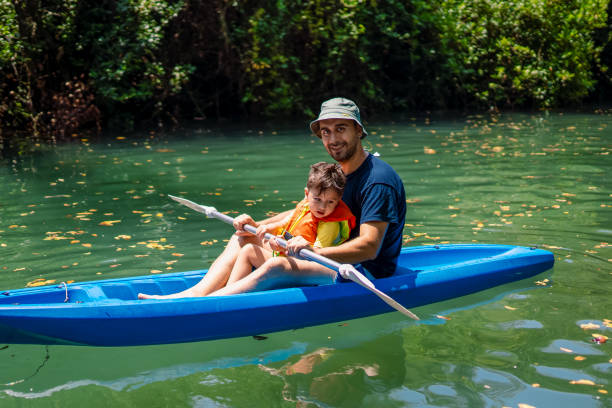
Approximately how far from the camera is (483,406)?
3.32 meters

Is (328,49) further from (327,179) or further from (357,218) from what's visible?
(327,179)

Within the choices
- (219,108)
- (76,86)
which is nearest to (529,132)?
(219,108)

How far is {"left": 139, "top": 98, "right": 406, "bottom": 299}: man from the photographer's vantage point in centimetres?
414

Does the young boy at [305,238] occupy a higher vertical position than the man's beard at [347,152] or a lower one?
lower

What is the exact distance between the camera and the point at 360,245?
4129 mm

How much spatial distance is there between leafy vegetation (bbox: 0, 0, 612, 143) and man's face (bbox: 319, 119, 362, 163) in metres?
12.2

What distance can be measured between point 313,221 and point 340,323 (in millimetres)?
742

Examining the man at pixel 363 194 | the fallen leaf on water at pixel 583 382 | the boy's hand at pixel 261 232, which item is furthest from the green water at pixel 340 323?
the boy's hand at pixel 261 232

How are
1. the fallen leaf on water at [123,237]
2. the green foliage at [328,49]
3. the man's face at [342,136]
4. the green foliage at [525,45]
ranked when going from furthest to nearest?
the green foliage at [525,45] < the green foliage at [328,49] < the fallen leaf on water at [123,237] < the man's face at [342,136]

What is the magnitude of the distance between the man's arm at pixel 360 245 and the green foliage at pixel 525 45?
634 inches

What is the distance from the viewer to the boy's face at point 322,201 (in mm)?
4121

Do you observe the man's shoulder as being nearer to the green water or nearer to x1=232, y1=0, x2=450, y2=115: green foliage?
the green water

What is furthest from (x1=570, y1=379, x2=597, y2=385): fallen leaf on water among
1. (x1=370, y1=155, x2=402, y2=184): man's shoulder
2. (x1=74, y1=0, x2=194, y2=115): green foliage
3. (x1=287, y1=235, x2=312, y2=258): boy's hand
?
(x1=74, y1=0, x2=194, y2=115): green foliage

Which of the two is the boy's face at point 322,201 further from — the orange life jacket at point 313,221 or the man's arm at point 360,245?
the man's arm at point 360,245
